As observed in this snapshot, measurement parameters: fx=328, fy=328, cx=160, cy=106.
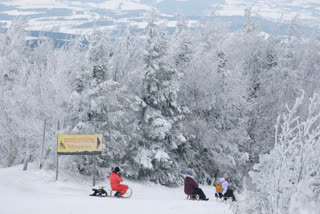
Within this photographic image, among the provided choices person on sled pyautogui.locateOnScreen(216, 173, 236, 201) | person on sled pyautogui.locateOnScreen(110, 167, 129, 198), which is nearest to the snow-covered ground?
person on sled pyautogui.locateOnScreen(110, 167, 129, 198)

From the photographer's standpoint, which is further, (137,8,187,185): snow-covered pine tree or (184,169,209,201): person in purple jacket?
(137,8,187,185): snow-covered pine tree

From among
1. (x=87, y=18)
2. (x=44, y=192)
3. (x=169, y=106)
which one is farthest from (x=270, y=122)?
(x=87, y=18)

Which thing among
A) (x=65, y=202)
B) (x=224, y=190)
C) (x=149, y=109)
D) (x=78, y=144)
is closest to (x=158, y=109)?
(x=149, y=109)

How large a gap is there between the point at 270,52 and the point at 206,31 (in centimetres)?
794

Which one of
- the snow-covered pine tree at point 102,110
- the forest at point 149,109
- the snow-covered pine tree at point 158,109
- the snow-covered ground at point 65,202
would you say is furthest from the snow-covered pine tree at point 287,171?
the snow-covered pine tree at point 158,109

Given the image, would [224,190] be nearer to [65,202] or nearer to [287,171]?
[65,202]

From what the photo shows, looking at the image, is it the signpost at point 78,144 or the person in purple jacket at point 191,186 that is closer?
the person in purple jacket at point 191,186

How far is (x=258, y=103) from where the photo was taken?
25.1 meters

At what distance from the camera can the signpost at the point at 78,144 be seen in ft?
47.6

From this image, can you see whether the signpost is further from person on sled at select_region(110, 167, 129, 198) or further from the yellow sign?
person on sled at select_region(110, 167, 129, 198)

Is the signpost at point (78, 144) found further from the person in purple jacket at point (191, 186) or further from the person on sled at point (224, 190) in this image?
the person on sled at point (224, 190)

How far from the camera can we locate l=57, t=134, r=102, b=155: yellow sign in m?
14.5

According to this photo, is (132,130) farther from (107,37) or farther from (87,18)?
(87,18)

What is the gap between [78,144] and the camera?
48.3 feet
